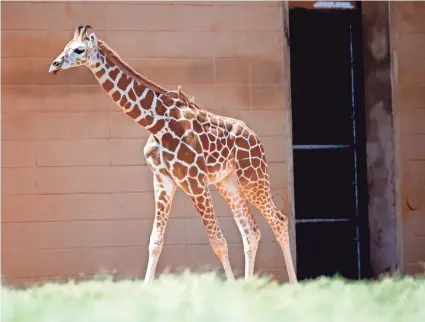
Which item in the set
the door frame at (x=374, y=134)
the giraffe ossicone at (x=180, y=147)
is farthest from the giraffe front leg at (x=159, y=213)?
the door frame at (x=374, y=134)

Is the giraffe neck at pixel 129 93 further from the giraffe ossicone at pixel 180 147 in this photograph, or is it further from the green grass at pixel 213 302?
the green grass at pixel 213 302

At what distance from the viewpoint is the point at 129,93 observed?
12.2ft

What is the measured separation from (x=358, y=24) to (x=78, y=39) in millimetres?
2335

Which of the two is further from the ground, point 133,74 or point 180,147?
point 133,74

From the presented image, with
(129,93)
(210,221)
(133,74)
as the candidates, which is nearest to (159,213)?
(210,221)

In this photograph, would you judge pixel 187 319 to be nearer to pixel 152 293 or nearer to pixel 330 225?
pixel 152 293

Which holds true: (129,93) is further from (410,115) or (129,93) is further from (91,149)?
(410,115)

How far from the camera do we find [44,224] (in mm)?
4441

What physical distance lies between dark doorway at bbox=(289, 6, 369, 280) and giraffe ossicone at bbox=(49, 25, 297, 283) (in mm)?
1126

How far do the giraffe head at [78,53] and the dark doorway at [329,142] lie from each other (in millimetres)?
1813

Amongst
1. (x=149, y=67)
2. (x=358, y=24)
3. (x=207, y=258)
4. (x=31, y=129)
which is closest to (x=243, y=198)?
(x=207, y=258)

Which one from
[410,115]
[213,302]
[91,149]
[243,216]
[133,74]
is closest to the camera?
[213,302]

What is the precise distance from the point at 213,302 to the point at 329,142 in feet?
7.44

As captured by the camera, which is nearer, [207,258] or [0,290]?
[0,290]
